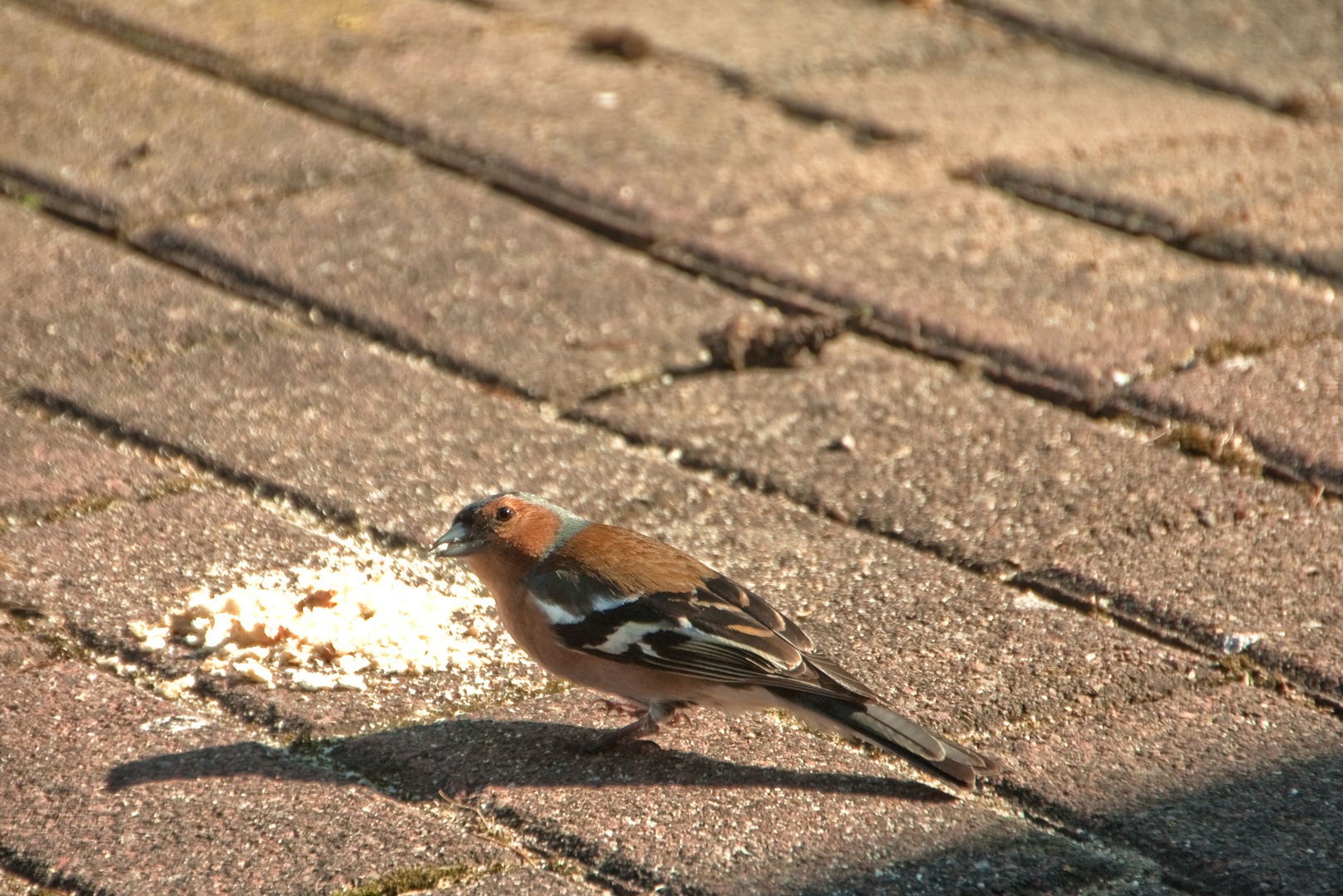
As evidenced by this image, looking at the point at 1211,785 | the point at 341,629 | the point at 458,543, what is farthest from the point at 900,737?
the point at 341,629

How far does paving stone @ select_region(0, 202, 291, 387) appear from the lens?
15.2 ft

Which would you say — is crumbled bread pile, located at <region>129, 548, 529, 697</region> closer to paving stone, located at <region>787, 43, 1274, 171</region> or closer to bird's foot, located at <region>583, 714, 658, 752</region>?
bird's foot, located at <region>583, 714, 658, 752</region>

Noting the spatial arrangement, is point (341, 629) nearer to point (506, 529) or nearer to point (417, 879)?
point (506, 529)

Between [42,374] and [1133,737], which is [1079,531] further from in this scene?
[42,374]

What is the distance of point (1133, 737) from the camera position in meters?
3.40

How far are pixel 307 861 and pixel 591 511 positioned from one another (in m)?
1.52

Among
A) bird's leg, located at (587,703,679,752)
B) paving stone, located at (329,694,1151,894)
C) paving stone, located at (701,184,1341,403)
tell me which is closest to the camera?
paving stone, located at (329,694,1151,894)

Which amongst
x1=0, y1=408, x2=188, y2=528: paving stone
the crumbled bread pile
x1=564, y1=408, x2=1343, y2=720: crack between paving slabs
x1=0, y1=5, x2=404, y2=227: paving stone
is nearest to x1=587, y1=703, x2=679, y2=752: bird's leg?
the crumbled bread pile

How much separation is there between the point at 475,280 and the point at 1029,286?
72.1 inches

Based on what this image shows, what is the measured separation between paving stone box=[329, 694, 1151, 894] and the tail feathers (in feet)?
0.26

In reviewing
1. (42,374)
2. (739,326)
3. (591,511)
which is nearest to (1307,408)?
(739,326)

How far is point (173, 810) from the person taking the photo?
9.67 ft

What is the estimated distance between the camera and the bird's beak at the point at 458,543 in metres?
3.58

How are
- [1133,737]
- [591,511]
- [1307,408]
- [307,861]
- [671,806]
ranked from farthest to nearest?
1. [1307,408]
2. [591,511]
3. [1133,737]
4. [671,806]
5. [307,861]
